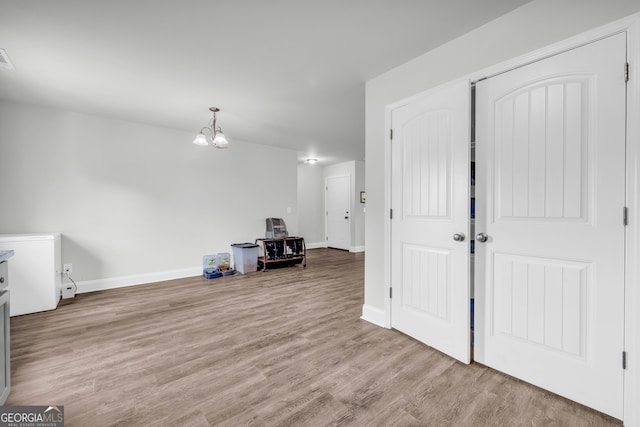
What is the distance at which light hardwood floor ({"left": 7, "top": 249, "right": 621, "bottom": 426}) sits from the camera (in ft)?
4.74

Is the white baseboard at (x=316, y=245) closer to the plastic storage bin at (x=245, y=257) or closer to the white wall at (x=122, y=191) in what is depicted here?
the white wall at (x=122, y=191)

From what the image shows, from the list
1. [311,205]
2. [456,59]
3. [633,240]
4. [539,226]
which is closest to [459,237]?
[539,226]

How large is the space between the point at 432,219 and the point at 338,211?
5.51 meters

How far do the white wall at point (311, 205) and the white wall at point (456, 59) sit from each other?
16.3 feet

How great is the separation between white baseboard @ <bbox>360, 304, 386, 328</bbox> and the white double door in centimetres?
38

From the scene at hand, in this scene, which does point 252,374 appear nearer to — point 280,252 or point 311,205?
point 280,252

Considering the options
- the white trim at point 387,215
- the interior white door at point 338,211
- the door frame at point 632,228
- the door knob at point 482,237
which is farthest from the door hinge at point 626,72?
the interior white door at point 338,211

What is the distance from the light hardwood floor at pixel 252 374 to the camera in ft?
4.74

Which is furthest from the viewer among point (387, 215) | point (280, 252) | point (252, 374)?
point (280, 252)

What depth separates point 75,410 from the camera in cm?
148

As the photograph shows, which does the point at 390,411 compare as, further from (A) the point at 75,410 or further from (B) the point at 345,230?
(B) the point at 345,230

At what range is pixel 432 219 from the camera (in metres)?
2.15

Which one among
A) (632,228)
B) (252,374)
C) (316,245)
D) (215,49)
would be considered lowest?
(252,374)

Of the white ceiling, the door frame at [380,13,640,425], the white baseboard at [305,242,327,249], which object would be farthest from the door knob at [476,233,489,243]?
the white baseboard at [305,242,327,249]
